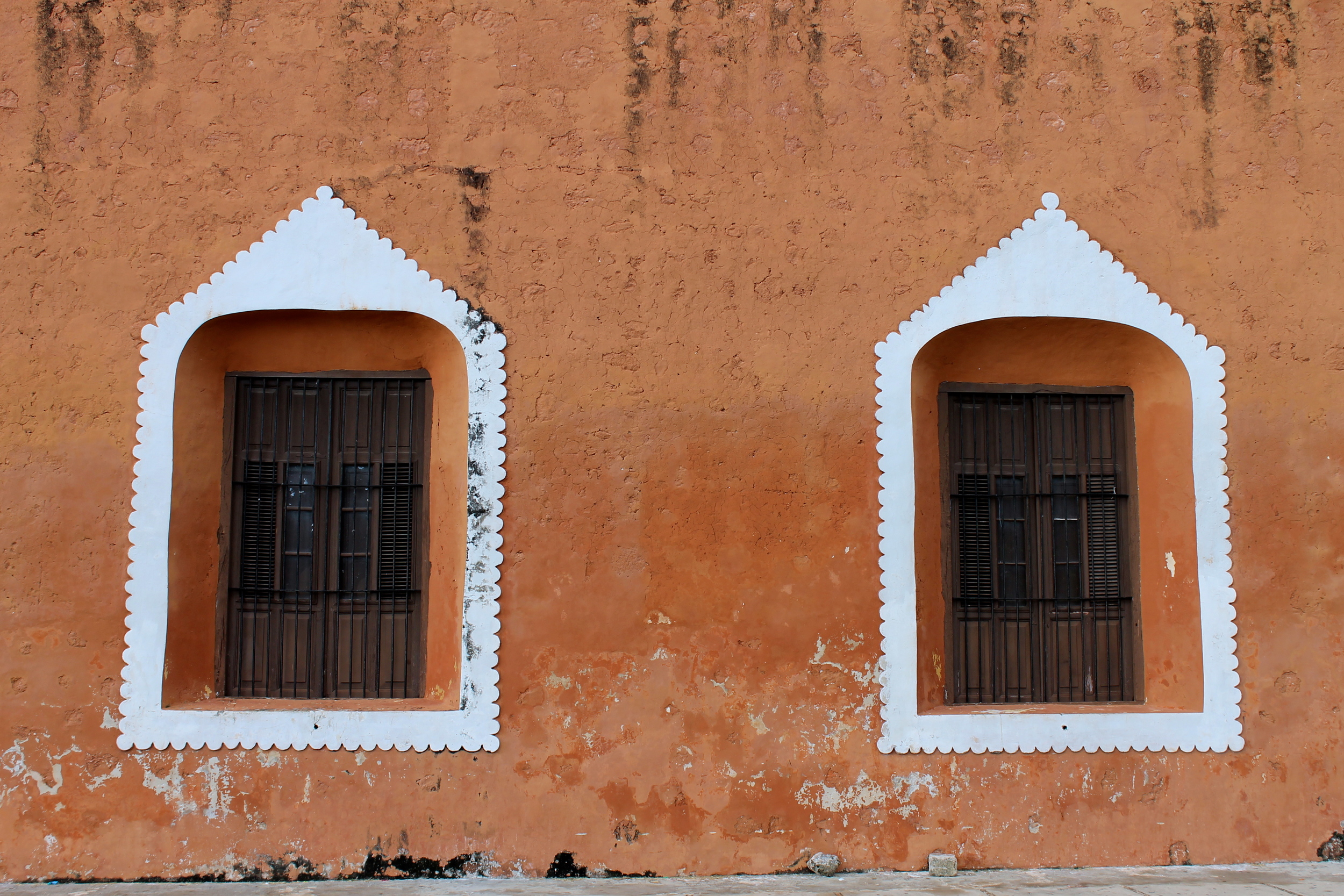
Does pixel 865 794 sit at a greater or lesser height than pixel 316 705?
lesser

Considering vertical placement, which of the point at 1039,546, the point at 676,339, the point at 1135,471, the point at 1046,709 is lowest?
the point at 1046,709

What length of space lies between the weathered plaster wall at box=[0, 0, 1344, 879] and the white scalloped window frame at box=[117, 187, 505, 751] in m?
0.10

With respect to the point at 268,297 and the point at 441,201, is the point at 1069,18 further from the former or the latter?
the point at 268,297

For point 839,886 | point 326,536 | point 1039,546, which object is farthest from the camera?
point 1039,546

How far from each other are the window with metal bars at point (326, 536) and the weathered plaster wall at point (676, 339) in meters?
0.49

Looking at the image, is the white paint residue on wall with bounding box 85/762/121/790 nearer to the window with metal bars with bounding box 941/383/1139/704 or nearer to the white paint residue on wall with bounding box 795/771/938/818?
the white paint residue on wall with bounding box 795/771/938/818

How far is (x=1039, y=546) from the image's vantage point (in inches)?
209

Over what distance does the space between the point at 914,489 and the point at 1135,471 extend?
1.26 metres

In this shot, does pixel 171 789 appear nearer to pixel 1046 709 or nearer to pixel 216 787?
pixel 216 787

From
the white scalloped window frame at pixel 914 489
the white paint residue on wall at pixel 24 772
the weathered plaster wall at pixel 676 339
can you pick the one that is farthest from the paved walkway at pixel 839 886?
the white scalloped window frame at pixel 914 489

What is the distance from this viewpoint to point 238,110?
198 inches

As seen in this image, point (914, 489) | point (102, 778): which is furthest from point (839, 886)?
point (102, 778)

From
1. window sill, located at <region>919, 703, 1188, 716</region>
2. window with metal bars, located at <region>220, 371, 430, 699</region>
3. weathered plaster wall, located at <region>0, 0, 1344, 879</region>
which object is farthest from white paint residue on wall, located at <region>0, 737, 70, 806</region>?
window sill, located at <region>919, 703, 1188, 716</region>

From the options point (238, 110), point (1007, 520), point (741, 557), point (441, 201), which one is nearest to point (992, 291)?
point (1007, 520)
